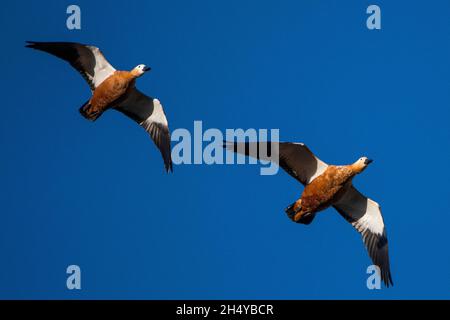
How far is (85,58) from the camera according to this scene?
19578 millimetres

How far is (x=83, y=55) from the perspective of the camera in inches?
769

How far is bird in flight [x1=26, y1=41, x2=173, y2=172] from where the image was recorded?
63.0ft

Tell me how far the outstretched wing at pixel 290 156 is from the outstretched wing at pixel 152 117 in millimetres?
2591

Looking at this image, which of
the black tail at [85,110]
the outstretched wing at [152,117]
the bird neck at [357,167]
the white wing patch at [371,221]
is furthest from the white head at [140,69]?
the white wing patch at [371,221]

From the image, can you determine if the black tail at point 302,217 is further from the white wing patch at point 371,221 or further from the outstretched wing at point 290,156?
the white wing patch at point 371,221

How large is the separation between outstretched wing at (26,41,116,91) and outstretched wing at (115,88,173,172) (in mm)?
758

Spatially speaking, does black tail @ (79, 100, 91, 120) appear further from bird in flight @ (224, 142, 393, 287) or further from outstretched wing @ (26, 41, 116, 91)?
bird in flight @ (224, 142, 393, 287)

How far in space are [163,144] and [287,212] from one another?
3.23 meters

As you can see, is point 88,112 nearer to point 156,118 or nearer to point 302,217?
point 156,118

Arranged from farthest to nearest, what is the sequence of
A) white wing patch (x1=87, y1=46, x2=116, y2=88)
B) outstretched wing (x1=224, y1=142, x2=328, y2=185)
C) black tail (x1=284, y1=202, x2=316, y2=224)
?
1. white wing patch (x1=87, y1=46, x2=116, y2=88)
2. black tail (x1=284, y1=202, x2=316, y2=224)
3. outstretched wing (x1=224, y1=142, x2=328, y2=185)

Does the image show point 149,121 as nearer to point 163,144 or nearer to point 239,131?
point 163,144

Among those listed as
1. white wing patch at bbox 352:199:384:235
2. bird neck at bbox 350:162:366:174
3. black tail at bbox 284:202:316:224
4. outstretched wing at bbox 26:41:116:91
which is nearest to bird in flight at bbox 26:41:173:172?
outstretched wing at bbox 26:41:116:91
